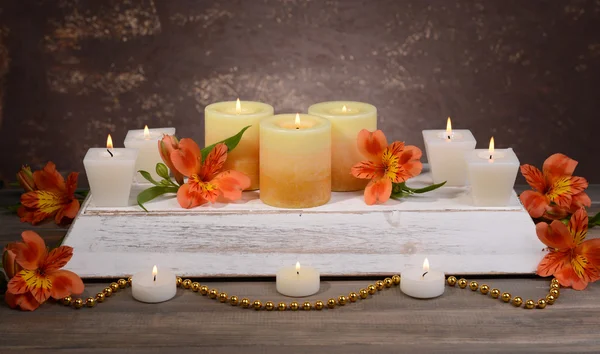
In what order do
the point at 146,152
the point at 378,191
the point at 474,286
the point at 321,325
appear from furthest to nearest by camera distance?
the point at 146,152, the point at 378,191, the point at 474,286, the point at 321,325

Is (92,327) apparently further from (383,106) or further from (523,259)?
(383,106)

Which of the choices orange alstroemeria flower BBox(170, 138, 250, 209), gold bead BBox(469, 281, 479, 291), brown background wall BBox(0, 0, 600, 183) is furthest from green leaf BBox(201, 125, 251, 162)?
brown background wall BBox(0, 0, 600, 183)

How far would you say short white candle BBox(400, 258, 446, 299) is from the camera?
1.46 metres

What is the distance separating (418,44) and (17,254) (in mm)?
1153

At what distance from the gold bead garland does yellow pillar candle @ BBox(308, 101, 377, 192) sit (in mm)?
217

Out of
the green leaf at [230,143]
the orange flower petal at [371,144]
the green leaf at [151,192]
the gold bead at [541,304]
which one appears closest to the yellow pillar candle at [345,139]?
the orange flower petal at [371,144]

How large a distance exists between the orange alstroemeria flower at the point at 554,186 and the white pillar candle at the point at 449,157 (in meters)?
0.10

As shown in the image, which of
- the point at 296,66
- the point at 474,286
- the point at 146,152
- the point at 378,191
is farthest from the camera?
the point at 296,66

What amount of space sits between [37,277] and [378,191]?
1.72 feet

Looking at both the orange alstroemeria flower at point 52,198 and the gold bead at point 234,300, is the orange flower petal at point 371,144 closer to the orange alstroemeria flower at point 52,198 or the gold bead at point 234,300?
the gold bead at point 234,300

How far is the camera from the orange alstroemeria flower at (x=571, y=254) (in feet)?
4.90

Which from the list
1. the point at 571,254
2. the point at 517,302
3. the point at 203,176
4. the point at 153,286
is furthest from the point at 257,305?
the point at 571,254

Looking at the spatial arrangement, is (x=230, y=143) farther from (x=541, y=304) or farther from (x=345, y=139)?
(x=541, y=304)

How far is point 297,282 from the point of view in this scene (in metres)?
1.46
